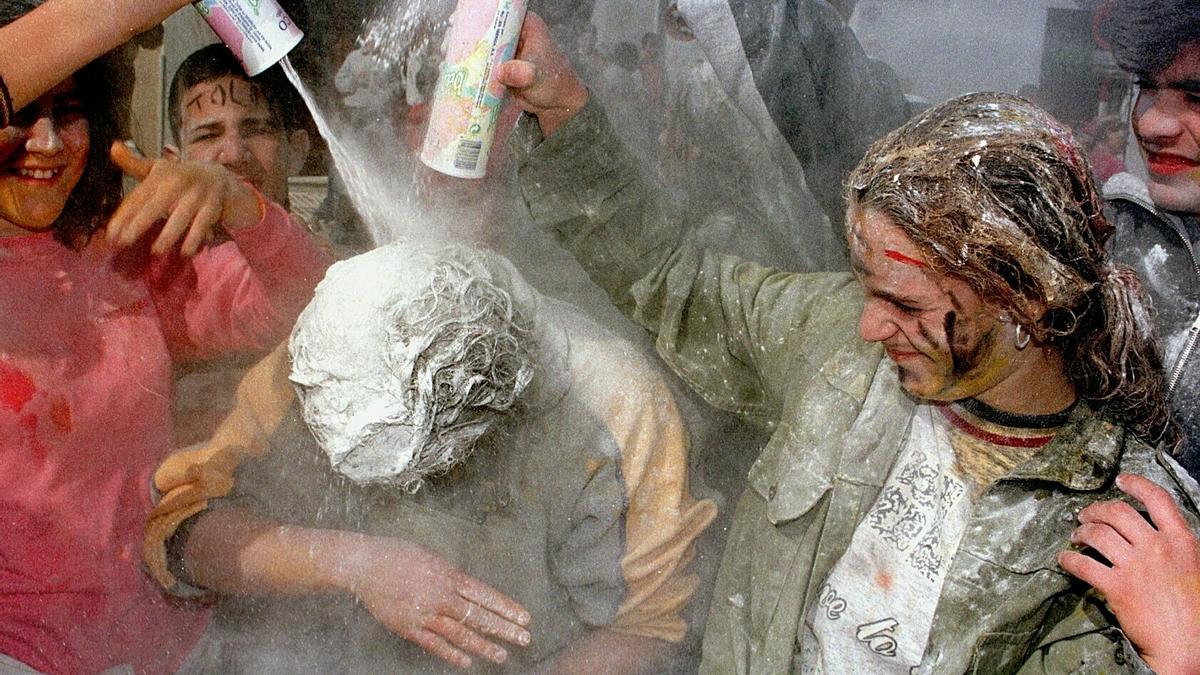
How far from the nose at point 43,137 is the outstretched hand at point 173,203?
11 centimetres

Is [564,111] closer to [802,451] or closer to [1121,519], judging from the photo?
[802,451]

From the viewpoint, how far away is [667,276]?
80.0 inches

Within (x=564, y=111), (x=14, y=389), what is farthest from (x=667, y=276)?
(x=14, y=389)

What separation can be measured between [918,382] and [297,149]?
1484mm

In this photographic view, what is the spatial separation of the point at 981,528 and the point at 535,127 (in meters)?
1.17

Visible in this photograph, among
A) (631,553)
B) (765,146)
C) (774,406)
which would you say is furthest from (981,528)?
(765,146)

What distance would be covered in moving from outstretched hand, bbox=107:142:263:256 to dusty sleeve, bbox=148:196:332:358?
2.1 inches

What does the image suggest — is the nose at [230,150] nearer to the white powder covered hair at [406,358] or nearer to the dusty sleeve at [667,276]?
the white powder covered hair at [406,358]

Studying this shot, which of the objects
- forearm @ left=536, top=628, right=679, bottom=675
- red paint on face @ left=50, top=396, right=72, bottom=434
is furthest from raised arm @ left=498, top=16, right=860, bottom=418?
red paint on face @ left=50, top=396, right=72, bottom=434

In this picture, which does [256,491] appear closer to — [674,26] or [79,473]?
[79,473]

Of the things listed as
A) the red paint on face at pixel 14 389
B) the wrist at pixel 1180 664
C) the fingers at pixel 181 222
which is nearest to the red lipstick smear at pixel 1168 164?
the wrist at pixel 1180 664

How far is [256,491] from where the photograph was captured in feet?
7.39

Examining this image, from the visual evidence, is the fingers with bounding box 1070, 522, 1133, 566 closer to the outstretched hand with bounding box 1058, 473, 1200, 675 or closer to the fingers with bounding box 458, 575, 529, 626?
the outstretched hand with bounding box 1058, 473, 1200, 675

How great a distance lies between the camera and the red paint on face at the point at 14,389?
1982 millimetres
